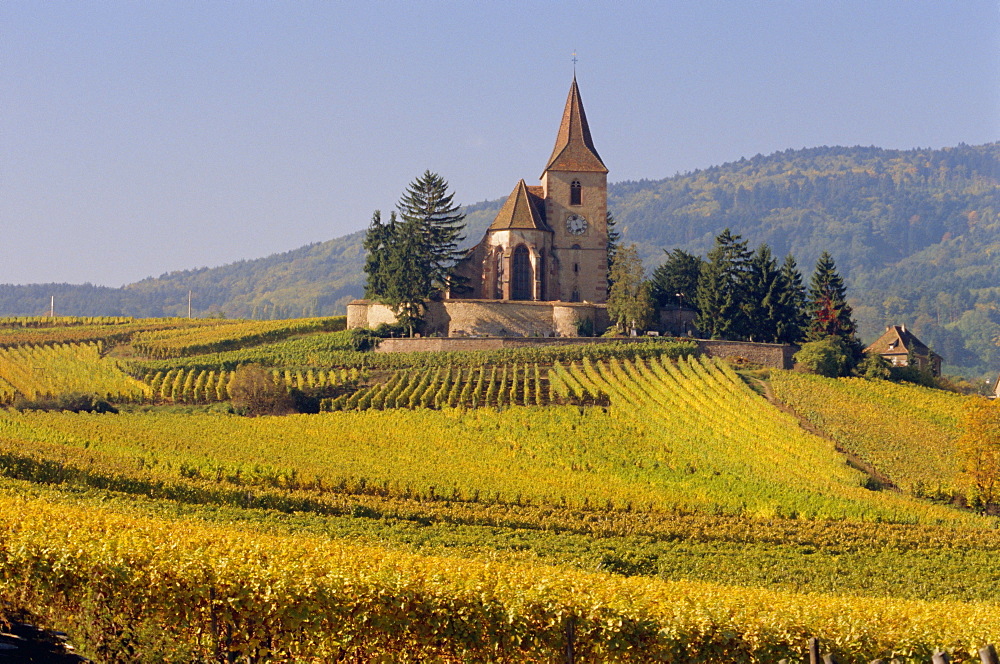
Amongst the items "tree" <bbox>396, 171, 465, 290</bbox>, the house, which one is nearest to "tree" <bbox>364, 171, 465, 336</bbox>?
"tree" <bbox>396, 171, 465, 290</bbox>

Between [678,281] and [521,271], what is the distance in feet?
33.9

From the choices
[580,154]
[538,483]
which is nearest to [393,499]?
[538,483]

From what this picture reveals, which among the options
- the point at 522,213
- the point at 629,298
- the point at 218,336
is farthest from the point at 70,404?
the point at 522,213

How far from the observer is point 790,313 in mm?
73375

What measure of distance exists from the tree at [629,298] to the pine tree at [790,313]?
7816mm

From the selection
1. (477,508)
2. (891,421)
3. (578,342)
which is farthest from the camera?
(578,342)

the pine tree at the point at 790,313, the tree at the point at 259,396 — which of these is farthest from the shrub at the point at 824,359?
the tree at the point at 259,396

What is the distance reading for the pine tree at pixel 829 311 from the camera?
72.4 metres

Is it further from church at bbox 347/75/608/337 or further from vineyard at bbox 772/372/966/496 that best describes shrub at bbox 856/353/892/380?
church at bbox 347/75/608/337

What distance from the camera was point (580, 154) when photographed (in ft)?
273

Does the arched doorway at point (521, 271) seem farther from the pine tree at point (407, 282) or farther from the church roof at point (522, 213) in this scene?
the pine tree at point (407, 282)

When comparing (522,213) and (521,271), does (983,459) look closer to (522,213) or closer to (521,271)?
(521,271)

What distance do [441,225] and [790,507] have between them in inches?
1737

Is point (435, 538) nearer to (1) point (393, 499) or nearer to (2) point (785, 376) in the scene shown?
(1) point (393, 499)
